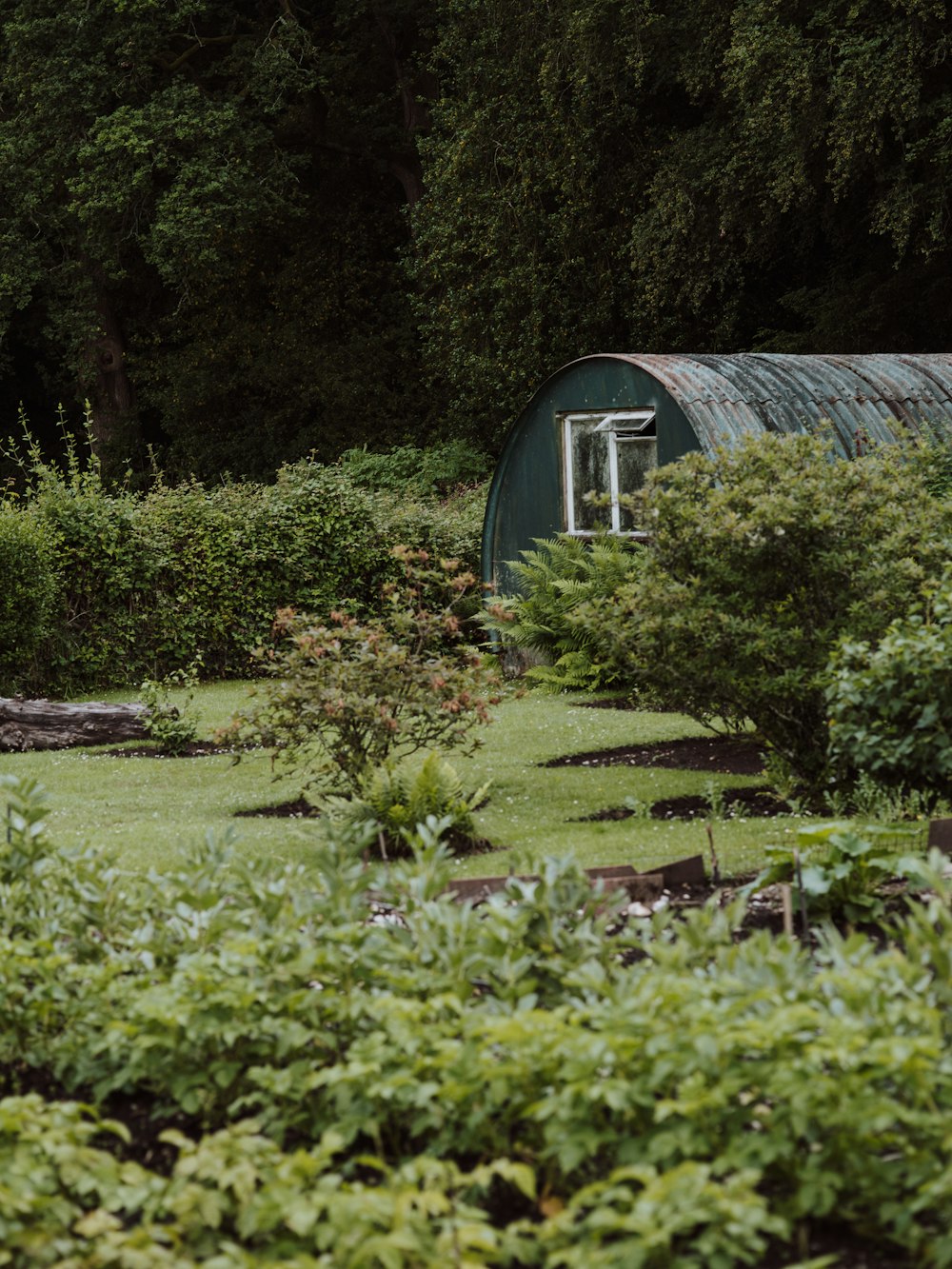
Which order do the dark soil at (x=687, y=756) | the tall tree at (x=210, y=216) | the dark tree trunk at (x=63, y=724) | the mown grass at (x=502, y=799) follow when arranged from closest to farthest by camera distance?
the mown grass at (x=502, y=799)
the dark soil at (x=687, y=756)
the dark tree trunk at (x=63, y=724)
the tall tree at (x=210, y=216)

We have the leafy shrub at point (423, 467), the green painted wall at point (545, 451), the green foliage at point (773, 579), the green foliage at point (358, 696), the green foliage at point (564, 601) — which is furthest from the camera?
the leafy shrub at point (423, 467)

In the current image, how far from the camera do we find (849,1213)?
3.24 m

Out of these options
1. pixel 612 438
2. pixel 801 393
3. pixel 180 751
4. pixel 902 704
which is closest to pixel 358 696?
pixel 902 704

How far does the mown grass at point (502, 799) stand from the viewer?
731cm

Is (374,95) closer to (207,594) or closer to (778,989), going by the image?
(207,594)

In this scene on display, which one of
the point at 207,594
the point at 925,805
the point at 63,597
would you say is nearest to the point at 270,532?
the point at 207,594

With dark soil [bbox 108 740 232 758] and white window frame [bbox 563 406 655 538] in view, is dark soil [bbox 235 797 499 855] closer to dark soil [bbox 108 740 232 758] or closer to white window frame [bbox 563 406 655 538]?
dark soil [bbox 108 740 232 758]

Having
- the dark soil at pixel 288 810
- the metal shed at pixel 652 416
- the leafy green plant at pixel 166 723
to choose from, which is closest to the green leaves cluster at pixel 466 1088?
the dark soil at pixel 288 810

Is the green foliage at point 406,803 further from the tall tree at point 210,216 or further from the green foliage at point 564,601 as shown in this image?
the tall tree at point 210,216

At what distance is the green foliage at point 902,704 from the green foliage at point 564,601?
22.7 feet

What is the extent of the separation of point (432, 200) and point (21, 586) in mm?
13173

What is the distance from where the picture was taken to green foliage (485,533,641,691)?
569 inches

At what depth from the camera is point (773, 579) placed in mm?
7941

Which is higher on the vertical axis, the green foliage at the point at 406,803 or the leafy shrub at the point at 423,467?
the leafy shrub at the point at 423,467
